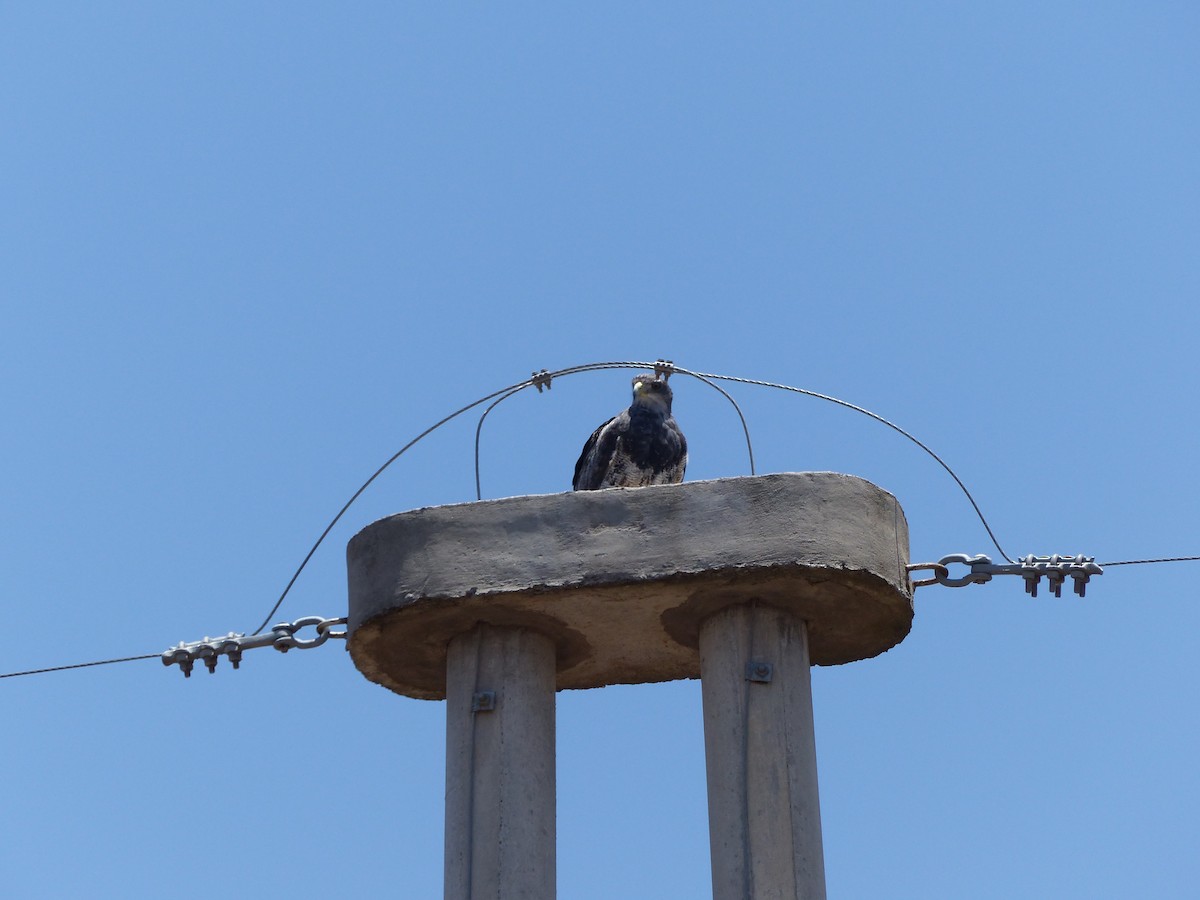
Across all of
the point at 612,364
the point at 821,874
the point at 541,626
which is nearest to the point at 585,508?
the point at 541,626

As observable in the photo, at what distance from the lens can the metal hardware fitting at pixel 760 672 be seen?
7902mm

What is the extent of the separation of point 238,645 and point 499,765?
1.47 meters

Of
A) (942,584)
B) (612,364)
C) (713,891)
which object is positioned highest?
(612,364)

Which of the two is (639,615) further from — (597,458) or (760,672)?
(597,458)

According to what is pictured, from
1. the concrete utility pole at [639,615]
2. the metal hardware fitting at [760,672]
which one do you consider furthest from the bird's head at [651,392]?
the metal hardware fitting at [760,672]

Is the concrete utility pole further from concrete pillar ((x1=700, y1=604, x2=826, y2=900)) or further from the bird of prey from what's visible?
the bird of prey

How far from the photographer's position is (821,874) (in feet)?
24.9

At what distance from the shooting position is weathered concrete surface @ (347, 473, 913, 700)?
313 inches

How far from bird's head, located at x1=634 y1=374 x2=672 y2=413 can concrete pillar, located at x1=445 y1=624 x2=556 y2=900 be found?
4.60ft

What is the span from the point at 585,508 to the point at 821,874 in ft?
5.49

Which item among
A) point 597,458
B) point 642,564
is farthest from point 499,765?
point 597,458

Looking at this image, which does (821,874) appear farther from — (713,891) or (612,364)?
(612,364)

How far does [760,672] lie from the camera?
7918mm

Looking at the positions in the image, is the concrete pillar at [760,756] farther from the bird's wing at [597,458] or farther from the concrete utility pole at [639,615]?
the bird's wing at [597,458]
